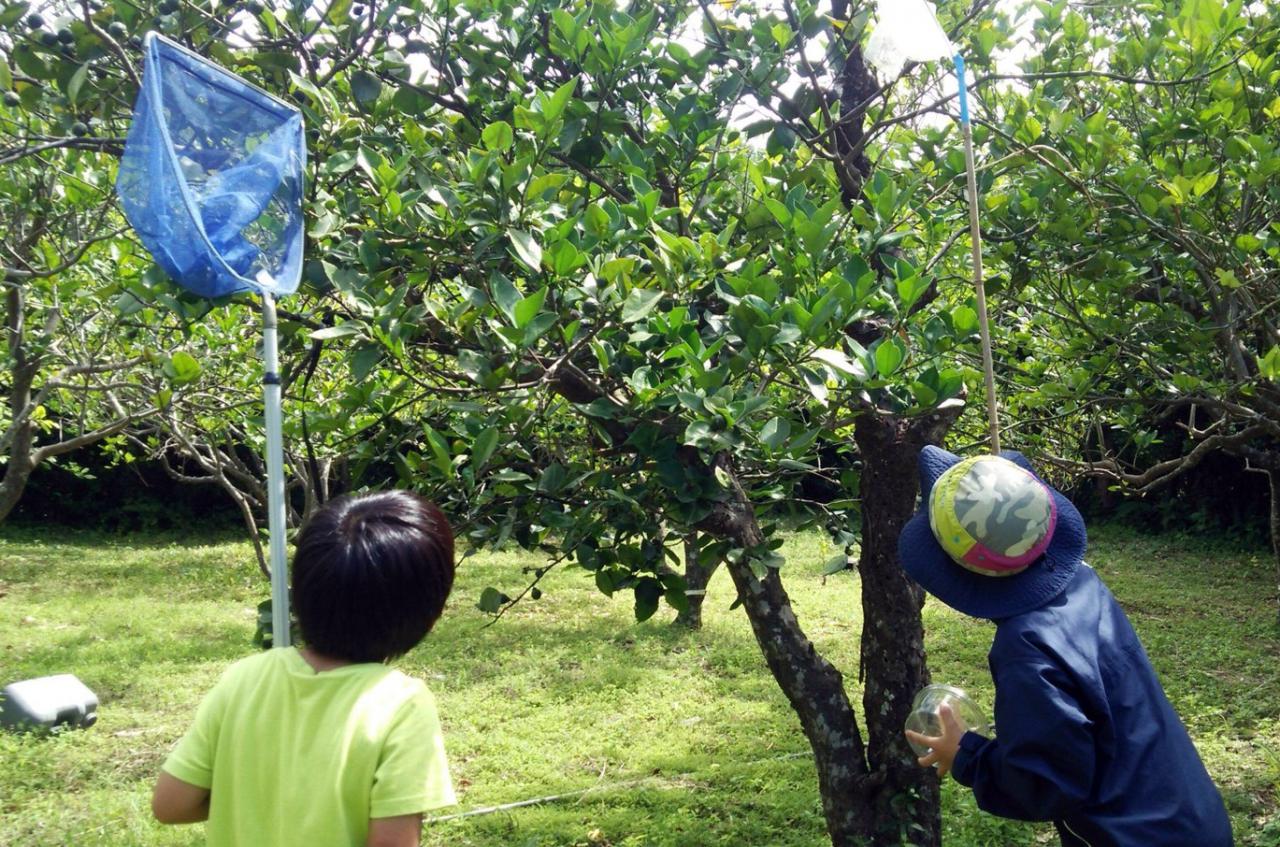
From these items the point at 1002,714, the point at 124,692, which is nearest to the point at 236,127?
the point at 1002,714

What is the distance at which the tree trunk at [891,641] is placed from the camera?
112 inches

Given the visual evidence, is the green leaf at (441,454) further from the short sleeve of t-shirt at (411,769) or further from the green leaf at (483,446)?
the short sleeve of t-shirt at (411,769)

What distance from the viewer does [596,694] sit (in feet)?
19.2

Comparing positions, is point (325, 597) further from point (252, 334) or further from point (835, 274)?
point (252, 334)

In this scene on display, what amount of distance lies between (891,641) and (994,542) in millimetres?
1429

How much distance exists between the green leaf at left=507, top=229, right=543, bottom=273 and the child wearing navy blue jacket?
79 centimetres

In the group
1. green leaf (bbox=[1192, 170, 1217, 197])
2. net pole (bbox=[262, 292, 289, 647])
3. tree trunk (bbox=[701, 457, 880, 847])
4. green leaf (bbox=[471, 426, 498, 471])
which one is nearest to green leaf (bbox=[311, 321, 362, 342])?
net pole (bbox=[262, 292, 289, 647])

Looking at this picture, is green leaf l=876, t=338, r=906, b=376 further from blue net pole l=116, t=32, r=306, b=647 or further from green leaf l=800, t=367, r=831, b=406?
blue net pole l=116, t=32, r=306, b=647

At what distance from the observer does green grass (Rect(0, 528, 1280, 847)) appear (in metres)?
4.05

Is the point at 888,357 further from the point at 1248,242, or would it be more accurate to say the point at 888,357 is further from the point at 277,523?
the point at 1248,242

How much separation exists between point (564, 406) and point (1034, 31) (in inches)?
68.7

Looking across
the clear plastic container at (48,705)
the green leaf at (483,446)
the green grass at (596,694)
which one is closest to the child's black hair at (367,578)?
the green leaf at (483,446)

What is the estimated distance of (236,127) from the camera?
1862 millimetres

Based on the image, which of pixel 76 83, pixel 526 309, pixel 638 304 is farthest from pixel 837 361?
pixel 76 83
